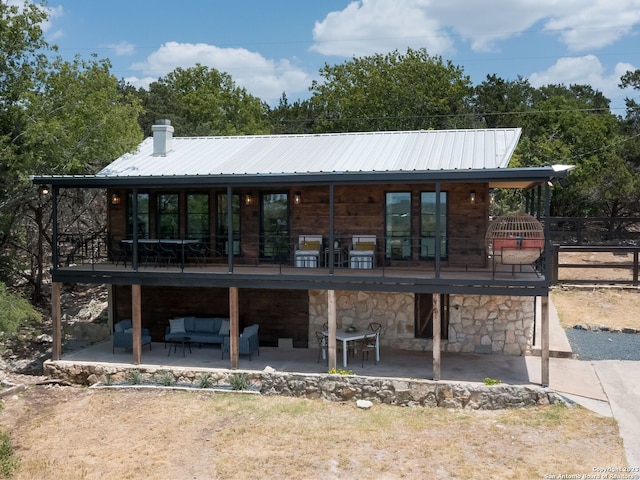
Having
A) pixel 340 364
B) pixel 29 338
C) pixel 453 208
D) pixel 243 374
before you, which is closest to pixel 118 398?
pixel 243 374

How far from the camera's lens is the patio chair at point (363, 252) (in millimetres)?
14359

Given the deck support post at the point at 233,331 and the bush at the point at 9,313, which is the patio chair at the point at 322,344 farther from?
the bush at the point at 9,313

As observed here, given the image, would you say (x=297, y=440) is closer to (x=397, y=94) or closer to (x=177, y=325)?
(x=177, y=325)

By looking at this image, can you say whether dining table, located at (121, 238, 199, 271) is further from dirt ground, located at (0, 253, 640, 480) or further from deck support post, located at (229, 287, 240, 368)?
dirt ground, located at (0, 253, 640, 480)

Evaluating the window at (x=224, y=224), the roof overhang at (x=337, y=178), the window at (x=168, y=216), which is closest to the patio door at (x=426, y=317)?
the roof overhang at (x=337, y=178)

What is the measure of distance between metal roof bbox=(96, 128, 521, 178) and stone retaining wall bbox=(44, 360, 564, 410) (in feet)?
14.5

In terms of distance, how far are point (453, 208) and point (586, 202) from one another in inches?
796

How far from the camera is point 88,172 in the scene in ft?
67.7

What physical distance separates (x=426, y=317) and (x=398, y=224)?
240 cm

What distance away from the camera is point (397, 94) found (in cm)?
3784

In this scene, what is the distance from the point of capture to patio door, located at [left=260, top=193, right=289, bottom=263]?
15.5 m

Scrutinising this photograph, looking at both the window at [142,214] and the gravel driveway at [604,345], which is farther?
the window at [142,214]

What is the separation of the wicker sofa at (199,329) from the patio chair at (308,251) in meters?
2.54

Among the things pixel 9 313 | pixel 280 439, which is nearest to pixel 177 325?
pixel 9 313
